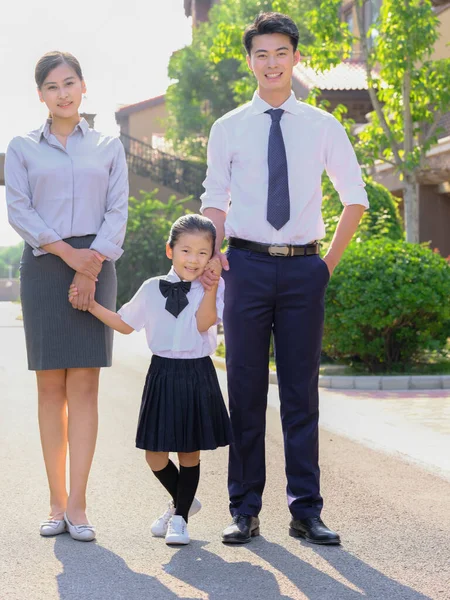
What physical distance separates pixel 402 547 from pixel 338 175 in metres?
1.72

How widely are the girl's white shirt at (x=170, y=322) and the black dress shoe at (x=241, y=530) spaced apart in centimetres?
78

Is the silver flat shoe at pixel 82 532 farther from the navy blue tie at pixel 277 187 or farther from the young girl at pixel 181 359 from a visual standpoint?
the navy blue tie at pixel 277 187

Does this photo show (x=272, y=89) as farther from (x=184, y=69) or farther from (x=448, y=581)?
(x=184, y=69)

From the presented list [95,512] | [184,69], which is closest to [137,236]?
[184,69]

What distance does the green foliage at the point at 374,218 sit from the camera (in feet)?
54.9

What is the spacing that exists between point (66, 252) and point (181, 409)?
883 mm

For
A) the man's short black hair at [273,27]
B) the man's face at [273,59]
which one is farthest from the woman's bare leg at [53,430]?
the man's short black hair at [273,27]

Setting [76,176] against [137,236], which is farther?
[137,236]

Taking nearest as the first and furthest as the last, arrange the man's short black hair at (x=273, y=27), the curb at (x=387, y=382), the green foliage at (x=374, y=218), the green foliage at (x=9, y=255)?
the man's short black hair at (x=273, y=27) < the curb at (x=387, y=382) < the green foliage at (x=374, y=218) < the green foliage at (x=9, y=255)

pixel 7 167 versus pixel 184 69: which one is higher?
pixel 184 69

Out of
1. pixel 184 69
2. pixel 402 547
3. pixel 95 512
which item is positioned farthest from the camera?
pixel 184 69

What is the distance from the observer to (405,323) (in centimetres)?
1307

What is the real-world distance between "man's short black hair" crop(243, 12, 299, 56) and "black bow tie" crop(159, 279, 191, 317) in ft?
3.70

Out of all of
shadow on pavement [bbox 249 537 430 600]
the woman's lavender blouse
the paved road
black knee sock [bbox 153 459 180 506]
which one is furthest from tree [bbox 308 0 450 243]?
shadow on pavement [bbox 249 537 430 600]
